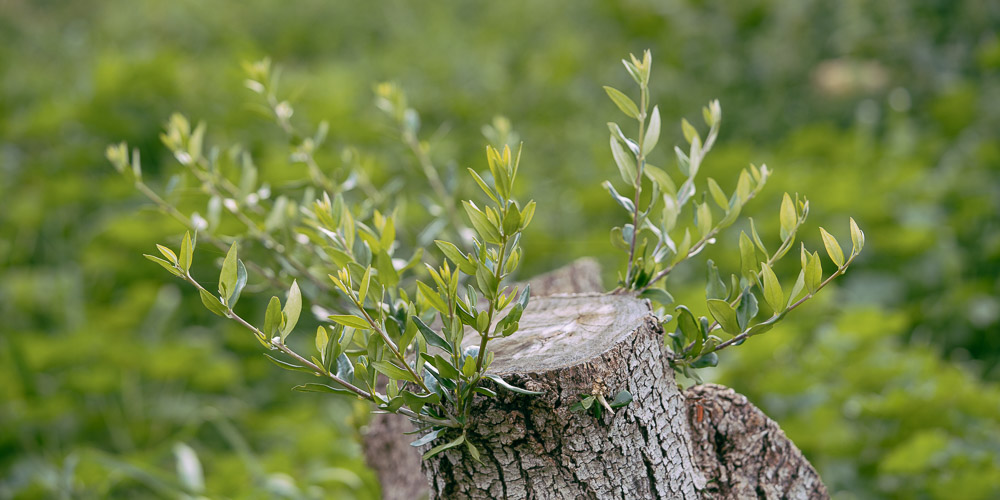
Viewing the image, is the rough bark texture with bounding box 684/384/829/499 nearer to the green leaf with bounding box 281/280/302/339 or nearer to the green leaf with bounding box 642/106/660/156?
the green leaf with bounding box 642/106/660/156

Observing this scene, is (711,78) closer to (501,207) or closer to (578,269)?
(578,269)

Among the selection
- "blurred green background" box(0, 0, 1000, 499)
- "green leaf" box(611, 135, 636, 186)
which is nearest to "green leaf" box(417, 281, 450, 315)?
"green leaf" box(611, 135, 636, 186)

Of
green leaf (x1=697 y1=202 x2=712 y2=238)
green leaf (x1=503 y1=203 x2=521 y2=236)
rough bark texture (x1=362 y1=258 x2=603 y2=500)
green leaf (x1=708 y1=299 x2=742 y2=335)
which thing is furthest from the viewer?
rough bark texture (x1=362 y1=258 x2=603 y2=500)

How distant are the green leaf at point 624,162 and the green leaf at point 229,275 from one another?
0.36 m

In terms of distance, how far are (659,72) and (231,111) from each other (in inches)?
72.4

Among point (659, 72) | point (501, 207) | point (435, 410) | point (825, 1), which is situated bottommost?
point (435, 410)

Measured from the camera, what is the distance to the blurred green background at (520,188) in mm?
1794

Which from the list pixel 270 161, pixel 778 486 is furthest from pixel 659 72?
pixel 778 486

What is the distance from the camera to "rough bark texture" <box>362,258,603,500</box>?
1161mm

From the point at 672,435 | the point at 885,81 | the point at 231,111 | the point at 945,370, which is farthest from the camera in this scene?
the point at 885,81

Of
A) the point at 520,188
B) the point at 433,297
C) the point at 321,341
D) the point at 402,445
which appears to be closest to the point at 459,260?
the point at 433,297

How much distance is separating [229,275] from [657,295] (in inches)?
16.7

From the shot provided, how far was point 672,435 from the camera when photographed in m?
0.76

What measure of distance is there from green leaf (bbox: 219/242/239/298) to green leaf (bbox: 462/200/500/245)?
0.61ft
